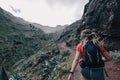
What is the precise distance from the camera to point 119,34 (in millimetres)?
24891

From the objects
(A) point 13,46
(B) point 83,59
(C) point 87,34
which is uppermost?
(C) point 87,34

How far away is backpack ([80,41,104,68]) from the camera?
571 cm

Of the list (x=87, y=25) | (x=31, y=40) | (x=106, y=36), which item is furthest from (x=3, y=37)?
(x=106, y=36)

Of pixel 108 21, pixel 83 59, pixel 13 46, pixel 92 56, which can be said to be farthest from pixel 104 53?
pixel 13 46

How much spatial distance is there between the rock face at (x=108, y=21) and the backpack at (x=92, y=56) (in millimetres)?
18178

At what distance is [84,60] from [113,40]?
19896mm

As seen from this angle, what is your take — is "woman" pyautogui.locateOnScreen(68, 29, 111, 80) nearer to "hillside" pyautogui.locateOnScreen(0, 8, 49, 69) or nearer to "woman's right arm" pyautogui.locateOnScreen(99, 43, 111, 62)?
"woman's right arm" pyautogui.locateOnScreen(99, 43, 111, 62)

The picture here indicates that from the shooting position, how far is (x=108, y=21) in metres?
26.7

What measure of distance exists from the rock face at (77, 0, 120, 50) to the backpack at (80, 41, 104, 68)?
18.2 meters

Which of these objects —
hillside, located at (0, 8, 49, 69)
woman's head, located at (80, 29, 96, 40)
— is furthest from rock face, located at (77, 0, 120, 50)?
hillside, located at (0, 8, 49, 69)

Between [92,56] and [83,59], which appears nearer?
[92,56]

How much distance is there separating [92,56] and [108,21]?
2147 centimetres

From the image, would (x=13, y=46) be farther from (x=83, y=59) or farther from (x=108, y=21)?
(x=83, y=59)

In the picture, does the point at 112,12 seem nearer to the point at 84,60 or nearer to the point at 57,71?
the point at 57,71
